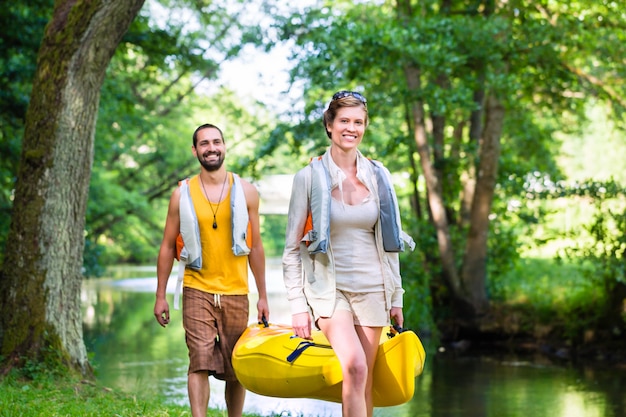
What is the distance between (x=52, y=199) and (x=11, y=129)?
675 centimetres

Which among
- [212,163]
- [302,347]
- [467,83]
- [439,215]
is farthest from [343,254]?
[439,215]

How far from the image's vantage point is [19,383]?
8.32m

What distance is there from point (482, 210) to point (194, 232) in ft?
44.5

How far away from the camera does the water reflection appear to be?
11.2m

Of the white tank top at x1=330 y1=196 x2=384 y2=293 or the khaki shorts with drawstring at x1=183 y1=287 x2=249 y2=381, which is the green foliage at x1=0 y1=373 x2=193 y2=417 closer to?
the khaki shorts with drawstring at x1=183 y1=287 x2=249 y2=381

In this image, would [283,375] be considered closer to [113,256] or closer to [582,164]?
[113,256]

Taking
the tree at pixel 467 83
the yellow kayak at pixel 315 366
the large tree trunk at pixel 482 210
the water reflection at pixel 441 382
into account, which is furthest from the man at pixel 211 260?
the large tree trunk at pixel 482 210

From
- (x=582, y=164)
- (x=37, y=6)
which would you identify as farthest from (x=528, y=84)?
(x=582, y=164)

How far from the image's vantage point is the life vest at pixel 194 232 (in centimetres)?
579

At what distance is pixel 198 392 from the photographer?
583cm

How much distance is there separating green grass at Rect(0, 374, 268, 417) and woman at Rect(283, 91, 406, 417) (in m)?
2.40

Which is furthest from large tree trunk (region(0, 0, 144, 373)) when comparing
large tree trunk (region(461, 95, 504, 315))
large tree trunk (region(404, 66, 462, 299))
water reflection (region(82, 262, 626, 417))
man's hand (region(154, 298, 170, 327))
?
large tree trunk (region(461, 95, 504, 315))

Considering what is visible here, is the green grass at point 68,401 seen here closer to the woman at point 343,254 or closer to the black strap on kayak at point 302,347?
the black strap on kayak at point 302,347

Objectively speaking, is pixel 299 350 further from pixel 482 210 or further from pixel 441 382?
pixel 482 210
